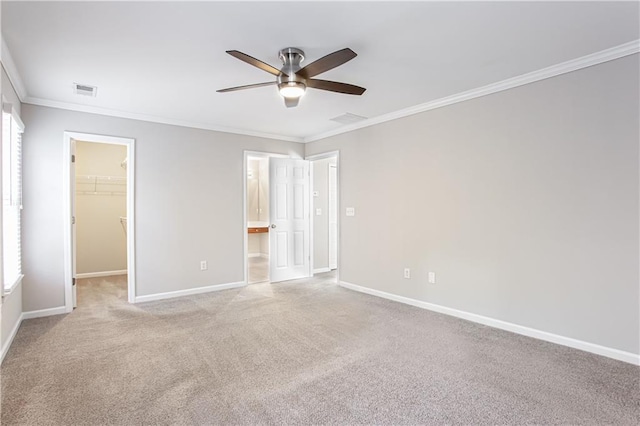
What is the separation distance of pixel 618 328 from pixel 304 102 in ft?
11.9

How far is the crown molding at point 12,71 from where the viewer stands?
2.62 m

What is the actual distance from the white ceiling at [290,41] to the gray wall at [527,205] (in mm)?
391

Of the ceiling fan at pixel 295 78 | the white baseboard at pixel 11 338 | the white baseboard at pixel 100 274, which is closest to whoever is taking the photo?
the ceiling fan at pixel 295 78

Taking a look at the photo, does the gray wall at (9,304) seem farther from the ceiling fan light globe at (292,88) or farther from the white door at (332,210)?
the white door at (332,210)

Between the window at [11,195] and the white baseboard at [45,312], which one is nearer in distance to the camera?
the window at [11,195]

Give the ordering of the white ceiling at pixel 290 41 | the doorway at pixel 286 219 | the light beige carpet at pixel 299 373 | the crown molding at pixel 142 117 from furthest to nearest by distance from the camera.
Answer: the doorway at pixel 286 219
the crown molding at pixel 142 117
the white ceiling at pixel 290 41
the light beige carpet at pixel 299 373

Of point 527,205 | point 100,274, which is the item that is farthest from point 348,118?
point 100,274

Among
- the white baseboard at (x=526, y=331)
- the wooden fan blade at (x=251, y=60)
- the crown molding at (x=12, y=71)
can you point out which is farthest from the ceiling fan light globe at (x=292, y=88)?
the white baseboard at (x=526, y=331)

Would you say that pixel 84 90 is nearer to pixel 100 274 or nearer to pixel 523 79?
pixel 100 274

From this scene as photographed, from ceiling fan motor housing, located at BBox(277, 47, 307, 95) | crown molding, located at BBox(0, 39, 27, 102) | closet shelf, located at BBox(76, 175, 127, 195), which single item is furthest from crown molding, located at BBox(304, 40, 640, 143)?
closet shelf, located at BBox(76, 175, 127, 195)

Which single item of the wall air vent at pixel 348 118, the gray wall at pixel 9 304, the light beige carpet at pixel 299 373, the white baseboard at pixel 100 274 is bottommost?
the light beige carpet at pixel 299 373

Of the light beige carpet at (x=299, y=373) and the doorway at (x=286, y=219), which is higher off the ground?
the doorway at (x=286, y=219)

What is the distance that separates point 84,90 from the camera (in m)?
3.53

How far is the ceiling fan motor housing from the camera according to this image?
261cm
